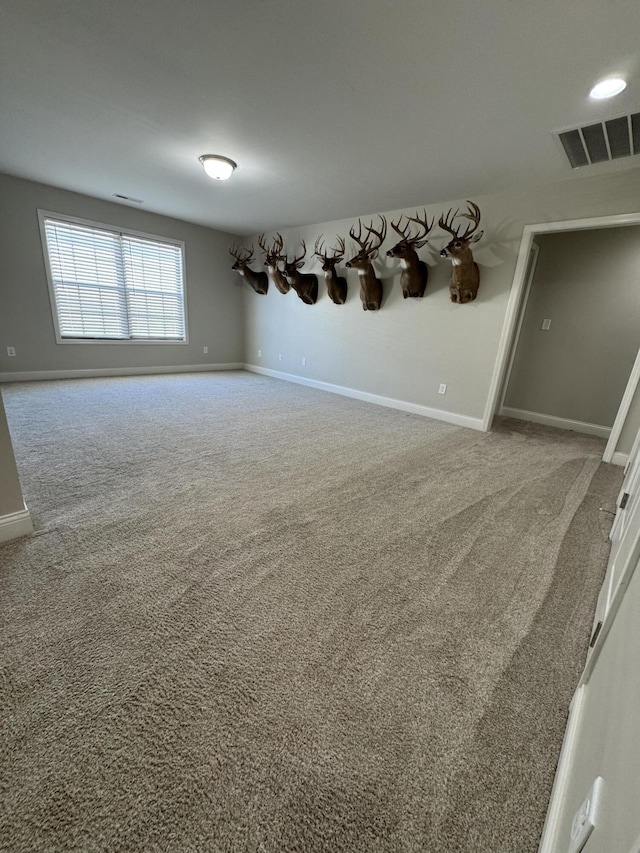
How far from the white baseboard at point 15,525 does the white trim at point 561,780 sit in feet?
7.51

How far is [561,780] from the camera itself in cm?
85

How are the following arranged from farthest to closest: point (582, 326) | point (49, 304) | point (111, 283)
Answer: point (111, 283) → point (49, 304) → point (582, 326)

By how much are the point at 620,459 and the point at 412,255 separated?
3.01 meters

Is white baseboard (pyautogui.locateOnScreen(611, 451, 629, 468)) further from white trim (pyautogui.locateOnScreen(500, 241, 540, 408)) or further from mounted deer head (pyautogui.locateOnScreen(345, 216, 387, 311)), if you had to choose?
mounted deer head (pyautogui.locateOnScreen(345, 216, 387, 311))

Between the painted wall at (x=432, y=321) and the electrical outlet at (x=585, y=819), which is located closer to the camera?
the electrical outlet at (x=585, y=819)

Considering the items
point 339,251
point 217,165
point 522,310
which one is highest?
point 217,165

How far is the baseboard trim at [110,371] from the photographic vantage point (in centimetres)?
457

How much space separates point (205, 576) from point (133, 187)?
4794 millimetres

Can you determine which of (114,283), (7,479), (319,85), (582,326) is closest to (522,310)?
(582,326)

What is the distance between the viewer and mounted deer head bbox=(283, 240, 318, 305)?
5039 millimetres

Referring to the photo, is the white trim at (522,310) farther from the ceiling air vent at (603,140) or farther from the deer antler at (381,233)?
the deer antler at (381,233)

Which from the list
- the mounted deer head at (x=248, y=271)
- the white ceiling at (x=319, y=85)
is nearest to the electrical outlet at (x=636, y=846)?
the white ceiling at (x=319, y=85)

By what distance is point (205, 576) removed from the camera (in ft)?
4.91

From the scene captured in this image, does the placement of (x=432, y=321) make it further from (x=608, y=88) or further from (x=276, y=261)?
(x=276, y=261)
